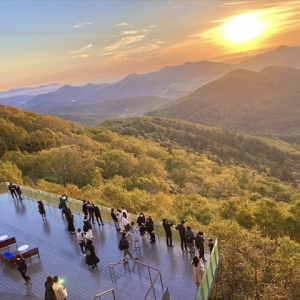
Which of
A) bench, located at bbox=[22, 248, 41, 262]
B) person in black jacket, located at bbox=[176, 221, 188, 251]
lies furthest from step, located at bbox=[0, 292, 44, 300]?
person in black jacket, located at bbox=[176, 221, 188, 251]

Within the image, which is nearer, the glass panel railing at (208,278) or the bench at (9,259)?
the glass panel railing at (208,278)

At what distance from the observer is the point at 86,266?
48.2ft

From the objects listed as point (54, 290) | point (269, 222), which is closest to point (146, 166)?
point (269, 222)

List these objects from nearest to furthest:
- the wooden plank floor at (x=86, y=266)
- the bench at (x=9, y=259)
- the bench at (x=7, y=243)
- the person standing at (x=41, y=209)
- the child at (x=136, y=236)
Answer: the wooden plank floor at (x=86, y=266) → the bench at (x=9, y=259) → the child at (x=136, y=236) → the bench at (x=7, y=243) → the person standing at (x=41, y=209)

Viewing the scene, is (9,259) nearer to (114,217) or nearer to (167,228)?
(114,217)

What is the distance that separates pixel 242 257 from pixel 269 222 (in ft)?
50.5

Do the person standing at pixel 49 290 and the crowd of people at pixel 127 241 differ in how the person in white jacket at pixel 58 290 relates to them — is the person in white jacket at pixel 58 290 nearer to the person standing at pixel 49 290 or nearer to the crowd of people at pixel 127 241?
the crowd of people at pixel 127 241

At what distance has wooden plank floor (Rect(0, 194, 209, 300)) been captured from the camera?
12.6 meters

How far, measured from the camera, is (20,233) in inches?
769

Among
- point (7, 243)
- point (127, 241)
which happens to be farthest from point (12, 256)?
point (127, 241)

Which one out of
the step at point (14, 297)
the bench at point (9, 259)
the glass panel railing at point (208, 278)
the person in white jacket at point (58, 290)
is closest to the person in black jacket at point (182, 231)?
the glass panel railing at point (208, 278)

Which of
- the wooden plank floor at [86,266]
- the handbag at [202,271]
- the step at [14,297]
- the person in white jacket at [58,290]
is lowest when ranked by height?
the wooden plank floor at [86,266]

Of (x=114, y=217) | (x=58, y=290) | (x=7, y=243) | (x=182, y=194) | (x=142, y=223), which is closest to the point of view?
(x=58, y=290)

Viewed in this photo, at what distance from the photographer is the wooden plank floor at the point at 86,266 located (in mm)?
12570
